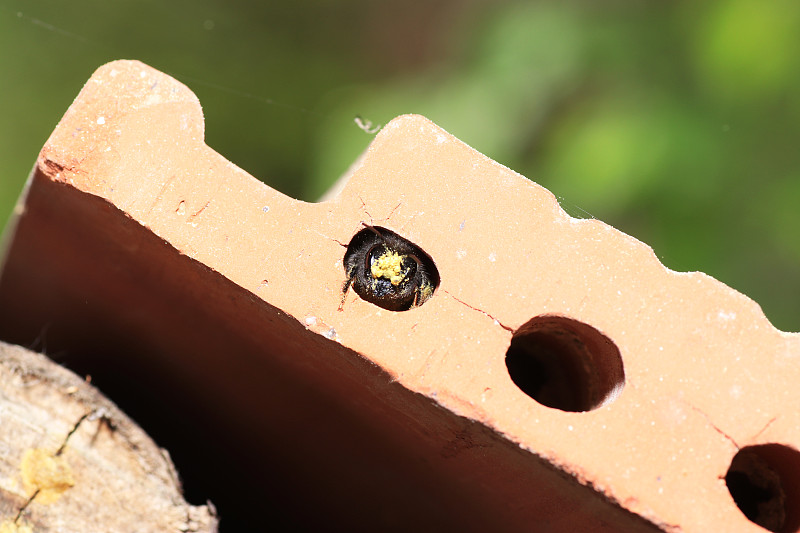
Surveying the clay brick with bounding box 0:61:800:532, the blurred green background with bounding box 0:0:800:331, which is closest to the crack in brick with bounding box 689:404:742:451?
the clay brick with bounding box 0:61:800:532

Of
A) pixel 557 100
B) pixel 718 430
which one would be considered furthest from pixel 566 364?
pixel 557 100

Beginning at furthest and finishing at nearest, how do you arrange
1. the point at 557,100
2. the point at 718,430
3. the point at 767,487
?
the point at 557,100
the point at 767,487
the point at 718,430

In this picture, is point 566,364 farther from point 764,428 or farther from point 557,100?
point 557,100

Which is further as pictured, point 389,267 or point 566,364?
point 566,364

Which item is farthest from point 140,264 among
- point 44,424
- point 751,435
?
point 751,435

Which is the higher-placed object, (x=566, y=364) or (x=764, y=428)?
(x=764, y=428)

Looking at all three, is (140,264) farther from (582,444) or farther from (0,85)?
(0,85)
